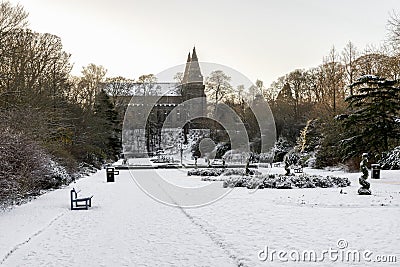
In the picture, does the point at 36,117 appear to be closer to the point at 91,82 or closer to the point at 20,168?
the point at 20,168

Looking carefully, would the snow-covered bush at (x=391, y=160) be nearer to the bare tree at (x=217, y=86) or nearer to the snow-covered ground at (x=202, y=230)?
the snow-covered ground at (x=202, y=230)

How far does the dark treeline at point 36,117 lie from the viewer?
15.0 metres

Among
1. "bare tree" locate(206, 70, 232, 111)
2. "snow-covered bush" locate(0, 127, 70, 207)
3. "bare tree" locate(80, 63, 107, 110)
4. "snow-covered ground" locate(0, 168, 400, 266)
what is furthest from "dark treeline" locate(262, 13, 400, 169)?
"bare tree" locate(80, 63, 107, 110)

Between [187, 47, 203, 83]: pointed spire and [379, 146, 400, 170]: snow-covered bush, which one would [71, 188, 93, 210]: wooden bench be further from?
[187, 47, 203, 83]: pointed spire

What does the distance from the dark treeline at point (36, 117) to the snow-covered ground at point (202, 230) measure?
1.57m

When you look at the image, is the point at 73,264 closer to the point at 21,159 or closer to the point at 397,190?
the point at 21,159

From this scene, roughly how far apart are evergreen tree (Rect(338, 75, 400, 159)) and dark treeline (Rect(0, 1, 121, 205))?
1655 cm

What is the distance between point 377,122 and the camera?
87.0 feet

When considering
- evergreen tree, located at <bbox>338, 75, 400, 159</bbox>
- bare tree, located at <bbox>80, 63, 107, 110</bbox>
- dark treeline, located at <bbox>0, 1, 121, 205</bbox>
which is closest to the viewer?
dark treeline, located at <bbox>0, 1, 121, 205</bbox>

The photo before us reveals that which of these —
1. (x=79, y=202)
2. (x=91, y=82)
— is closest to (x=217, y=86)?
(x=91, y=82)

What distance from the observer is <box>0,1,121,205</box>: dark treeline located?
15.0 metres

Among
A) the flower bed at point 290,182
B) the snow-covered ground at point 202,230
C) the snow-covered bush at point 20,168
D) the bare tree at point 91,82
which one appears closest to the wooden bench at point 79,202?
the snow-covered ground at point 202,230

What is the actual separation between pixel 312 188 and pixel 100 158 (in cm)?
2521

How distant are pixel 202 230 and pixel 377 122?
19668 millimetres
